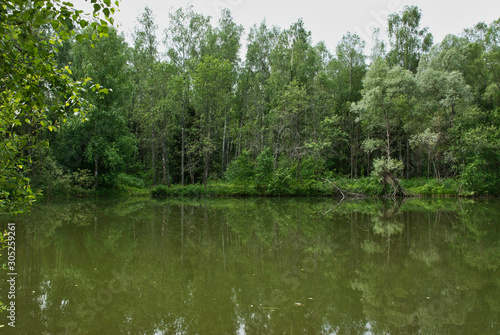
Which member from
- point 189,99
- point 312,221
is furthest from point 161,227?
point 189,99

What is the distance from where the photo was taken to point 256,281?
19.1 feet

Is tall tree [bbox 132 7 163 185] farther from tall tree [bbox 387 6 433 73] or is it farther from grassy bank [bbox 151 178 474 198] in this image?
tall tree [bbox 387 6 433 73]

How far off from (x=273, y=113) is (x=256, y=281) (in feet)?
86.2

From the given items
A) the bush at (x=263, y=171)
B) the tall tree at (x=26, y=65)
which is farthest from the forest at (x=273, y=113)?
the tall tree at (x=26, y=65)

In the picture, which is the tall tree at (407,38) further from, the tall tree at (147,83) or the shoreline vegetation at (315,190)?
the tall tree at (147,83)

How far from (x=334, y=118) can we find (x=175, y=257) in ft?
79.8

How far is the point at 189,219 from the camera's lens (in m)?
13.7

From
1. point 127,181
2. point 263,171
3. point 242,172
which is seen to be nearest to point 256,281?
point 263,171

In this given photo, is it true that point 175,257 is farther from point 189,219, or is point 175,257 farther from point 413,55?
point 413,55

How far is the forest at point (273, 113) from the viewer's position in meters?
24.6

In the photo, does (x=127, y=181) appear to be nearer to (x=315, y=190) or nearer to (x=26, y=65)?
(x=315, y=190)

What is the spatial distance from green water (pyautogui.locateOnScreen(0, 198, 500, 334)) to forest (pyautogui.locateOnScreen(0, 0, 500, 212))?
49.2ft

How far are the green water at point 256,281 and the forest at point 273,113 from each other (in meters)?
15.0

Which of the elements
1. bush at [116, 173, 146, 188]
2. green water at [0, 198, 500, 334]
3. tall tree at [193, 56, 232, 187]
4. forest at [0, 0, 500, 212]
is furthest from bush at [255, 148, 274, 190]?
green water at [0, 198, 500, 334]
